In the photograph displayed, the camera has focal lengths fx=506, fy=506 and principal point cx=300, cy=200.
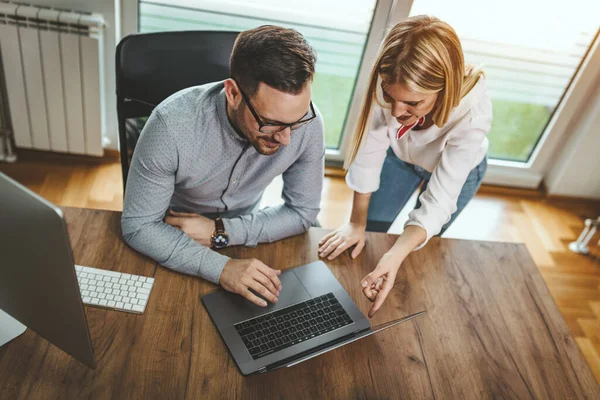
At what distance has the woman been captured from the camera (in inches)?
45.1

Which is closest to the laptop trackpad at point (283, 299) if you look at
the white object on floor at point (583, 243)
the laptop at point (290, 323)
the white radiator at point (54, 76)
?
the laptop at point (290, 323)

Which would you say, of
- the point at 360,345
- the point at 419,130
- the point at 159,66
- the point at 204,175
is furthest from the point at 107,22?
the point at 360,345

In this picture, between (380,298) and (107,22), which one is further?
(107,22)

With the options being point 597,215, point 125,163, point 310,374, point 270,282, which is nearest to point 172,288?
point 270,282

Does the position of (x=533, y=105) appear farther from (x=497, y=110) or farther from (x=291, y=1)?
(x=291, y=1)

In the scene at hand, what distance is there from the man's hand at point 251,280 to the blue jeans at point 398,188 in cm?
70

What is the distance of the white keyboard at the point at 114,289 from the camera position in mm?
1096

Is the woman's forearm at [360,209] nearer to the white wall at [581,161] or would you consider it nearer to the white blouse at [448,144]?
the white blouse at [448,144]

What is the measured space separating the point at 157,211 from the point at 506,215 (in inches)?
88.2

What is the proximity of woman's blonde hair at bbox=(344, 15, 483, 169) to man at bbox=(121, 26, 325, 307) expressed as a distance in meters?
0.19

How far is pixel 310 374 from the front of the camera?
3.42ft

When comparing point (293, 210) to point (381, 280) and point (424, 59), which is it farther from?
point (424, 59)

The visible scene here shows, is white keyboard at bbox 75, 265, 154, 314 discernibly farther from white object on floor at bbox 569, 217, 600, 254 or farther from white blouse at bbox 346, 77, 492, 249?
white object on floor at bbox 569, 217, 600, 254

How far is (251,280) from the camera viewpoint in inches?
45.7
